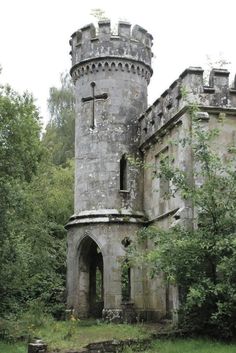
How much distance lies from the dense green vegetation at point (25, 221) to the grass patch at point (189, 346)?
3.80 metres

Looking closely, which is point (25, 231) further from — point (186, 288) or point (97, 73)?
point (186, 288)

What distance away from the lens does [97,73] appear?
61.1ft

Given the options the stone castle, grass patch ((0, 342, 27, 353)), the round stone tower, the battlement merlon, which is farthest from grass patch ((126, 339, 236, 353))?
the battlement merlon

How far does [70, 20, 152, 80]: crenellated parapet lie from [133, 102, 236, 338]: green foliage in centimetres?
652

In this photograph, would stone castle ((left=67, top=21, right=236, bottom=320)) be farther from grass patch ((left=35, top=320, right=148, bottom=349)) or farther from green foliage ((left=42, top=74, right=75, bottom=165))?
green foliage ((left=42, top=74, right=75, bottom=165))

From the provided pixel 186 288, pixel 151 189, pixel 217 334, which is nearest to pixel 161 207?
pixel 151 189

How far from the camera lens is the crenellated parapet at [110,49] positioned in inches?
728

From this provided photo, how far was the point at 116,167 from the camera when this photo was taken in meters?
18.0

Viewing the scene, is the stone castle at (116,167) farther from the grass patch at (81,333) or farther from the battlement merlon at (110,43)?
the grass patch at (81,333)

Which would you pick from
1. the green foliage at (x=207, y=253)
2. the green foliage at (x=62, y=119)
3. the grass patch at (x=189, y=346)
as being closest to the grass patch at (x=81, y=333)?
the grass patch at (x=189, y=346)

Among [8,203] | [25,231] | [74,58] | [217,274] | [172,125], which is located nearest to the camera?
[217,274]

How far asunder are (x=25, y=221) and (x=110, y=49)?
6439 millimetres

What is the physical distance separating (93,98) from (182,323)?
8.54 m

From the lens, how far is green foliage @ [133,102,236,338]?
11.3 metres
